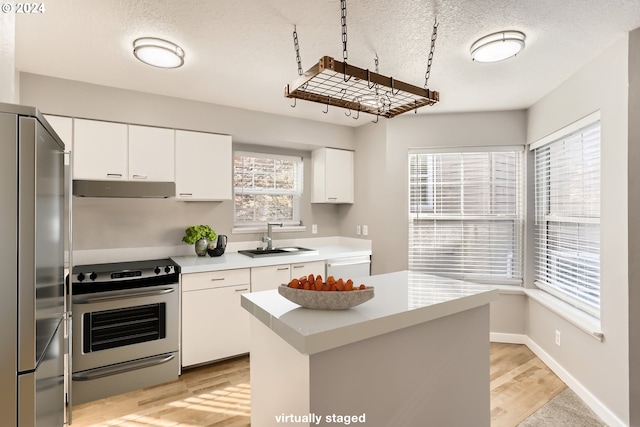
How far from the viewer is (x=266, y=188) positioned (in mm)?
4043

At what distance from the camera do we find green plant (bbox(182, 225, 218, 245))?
3.29 metres

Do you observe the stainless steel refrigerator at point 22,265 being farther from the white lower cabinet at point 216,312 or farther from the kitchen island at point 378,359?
the white lower cabinet at point 216,312

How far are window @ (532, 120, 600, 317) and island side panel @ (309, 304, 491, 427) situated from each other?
135 cm

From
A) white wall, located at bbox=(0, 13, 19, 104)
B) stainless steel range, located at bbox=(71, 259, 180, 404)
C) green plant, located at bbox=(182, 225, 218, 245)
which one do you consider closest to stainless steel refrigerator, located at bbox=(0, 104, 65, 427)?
white wall, located at bbox=(0, 13, 19, 104)

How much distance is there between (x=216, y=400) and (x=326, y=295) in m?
1.67

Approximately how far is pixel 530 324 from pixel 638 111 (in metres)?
2.29

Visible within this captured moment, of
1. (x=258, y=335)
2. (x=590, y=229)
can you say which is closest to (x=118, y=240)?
(x=258, y=335)

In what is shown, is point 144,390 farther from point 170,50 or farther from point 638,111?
point 638,111

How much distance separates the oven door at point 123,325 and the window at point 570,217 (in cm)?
336

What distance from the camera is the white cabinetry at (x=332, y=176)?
13.4ft

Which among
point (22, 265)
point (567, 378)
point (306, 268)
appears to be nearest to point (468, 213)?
point (567, 378)

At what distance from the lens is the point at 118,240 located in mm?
3100
